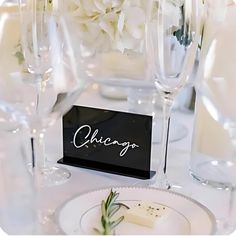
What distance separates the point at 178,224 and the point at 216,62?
25 centimetres

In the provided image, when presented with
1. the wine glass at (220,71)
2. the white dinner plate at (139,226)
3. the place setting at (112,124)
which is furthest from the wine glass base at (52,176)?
the wine glass at (220,71)

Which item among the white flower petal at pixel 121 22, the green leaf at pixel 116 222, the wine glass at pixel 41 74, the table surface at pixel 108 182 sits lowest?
the table surface at pixel 108 182

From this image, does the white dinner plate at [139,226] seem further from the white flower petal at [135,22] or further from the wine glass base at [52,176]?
Result: the white flower petal at [135,22]

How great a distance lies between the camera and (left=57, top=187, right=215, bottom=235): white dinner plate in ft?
1.98

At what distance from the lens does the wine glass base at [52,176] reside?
0.77m

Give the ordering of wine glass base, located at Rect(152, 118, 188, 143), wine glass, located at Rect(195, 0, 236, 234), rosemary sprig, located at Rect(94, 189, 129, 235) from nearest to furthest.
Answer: rosemary sprig, located at Rect(94, 189, 129, 235) → wine glass, located at Rect(195, 0, 236, 234) → wine glass base, located at Rect(152, 118, 188, 143)

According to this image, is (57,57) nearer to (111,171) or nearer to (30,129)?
(30,129)

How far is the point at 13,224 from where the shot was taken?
25.3 inches

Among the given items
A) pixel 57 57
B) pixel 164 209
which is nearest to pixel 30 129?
pixel 57 57

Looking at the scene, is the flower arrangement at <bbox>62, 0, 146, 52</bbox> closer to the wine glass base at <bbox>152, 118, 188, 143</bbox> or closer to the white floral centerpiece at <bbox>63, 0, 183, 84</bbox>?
the white floral centerpiece at <bbox>63, 0, 183, 84</bbox>

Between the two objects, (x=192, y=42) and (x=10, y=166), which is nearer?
(x=192, y=42)

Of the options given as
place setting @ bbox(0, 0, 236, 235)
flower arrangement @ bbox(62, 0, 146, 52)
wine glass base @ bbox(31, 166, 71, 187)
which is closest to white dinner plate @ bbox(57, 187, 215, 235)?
place setting @ bbox(0, 0, 236, 235)

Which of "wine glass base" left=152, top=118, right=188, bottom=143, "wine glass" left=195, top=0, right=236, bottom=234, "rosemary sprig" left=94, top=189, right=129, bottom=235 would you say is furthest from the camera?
"wine glass base" left=152, top=118, right=188, bottom=143

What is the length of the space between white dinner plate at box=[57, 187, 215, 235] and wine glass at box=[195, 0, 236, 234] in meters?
0.11
